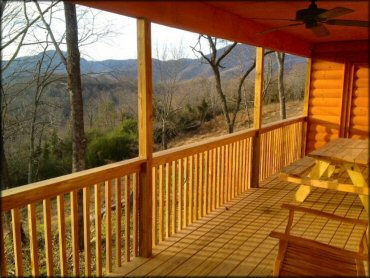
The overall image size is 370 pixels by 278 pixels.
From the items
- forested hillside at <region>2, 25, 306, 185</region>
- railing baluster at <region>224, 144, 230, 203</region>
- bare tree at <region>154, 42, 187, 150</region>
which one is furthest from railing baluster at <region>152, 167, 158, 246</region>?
bare tree at <region>154, 42, 187, 150</region>

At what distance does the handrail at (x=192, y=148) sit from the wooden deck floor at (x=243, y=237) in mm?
799

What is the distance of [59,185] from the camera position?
7.25 ft

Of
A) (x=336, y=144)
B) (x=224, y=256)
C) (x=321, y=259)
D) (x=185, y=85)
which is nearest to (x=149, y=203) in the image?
(x=224, y=256)

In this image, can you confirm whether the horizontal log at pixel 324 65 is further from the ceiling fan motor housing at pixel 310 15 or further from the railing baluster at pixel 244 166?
the ceiling fan motor housing at pixel 310 15

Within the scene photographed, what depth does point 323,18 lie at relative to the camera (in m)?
2.68

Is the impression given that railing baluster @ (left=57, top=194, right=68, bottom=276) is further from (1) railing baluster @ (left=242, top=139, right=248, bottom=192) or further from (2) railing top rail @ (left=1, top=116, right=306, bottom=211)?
(1) railing baluster @ (left=242, top=139, right=248, bottom=192)

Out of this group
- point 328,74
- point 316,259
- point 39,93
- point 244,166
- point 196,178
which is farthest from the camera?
point 39,93

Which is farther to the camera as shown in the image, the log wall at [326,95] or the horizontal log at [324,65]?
the horizontal log at [324,65]

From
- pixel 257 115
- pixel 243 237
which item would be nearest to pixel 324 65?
pixel 257 115

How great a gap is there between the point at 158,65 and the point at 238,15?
1061 cm

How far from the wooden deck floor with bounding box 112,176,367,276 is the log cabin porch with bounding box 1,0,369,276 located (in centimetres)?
1

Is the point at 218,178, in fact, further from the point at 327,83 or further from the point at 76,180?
the point at 327,83

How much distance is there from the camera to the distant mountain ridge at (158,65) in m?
9.77

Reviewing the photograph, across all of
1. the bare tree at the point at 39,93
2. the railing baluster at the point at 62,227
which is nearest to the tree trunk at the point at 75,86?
the bare tree at the point at 39,93
